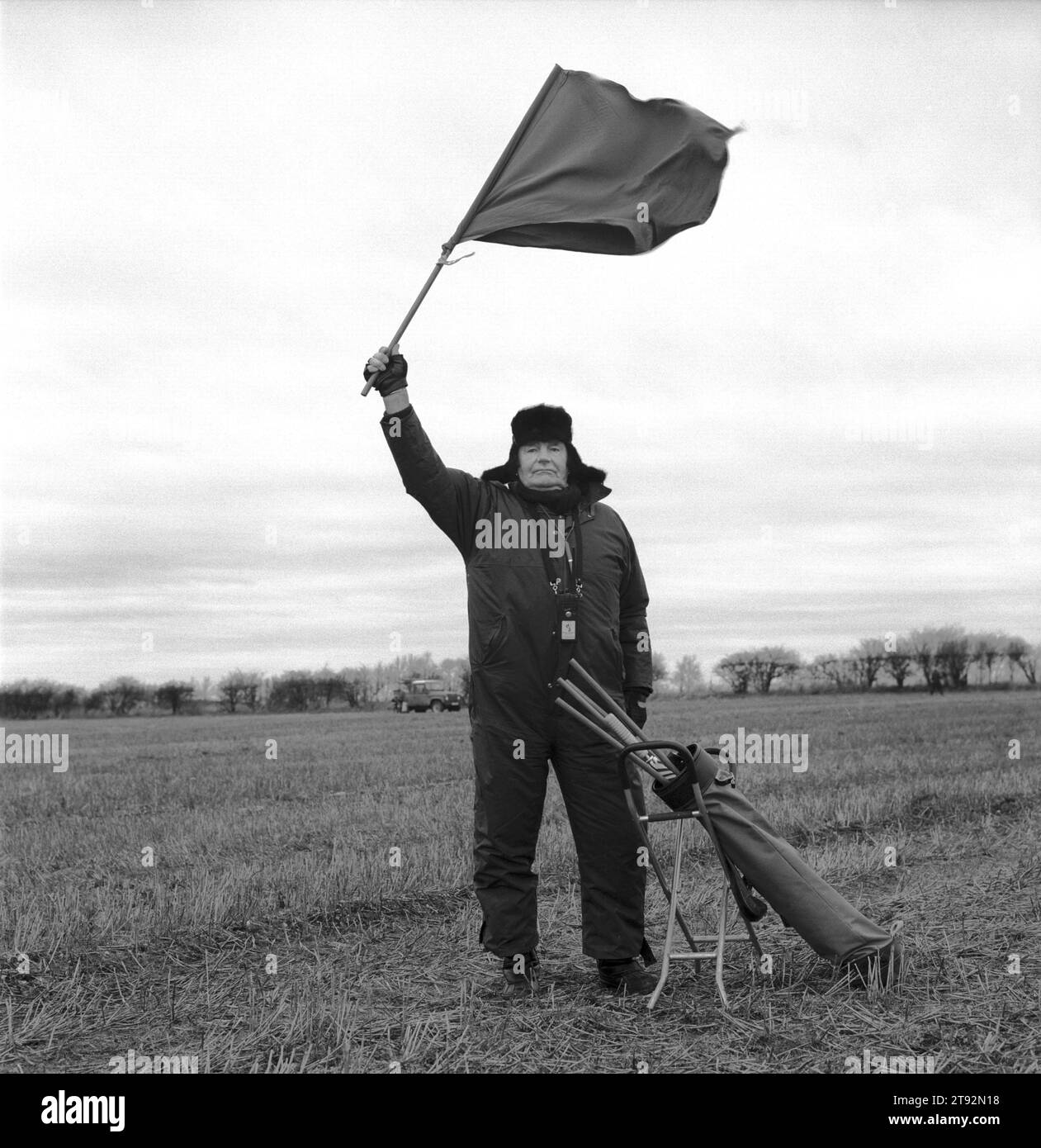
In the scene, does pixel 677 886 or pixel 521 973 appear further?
pixel 521 973

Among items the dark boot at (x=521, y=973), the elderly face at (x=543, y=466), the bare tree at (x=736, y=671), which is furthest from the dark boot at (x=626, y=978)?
the bare tree at (x=736, y=671)

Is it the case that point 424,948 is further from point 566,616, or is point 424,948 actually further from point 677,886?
point 566,616

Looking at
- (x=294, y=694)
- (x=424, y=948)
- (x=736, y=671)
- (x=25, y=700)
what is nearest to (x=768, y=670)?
(x=736, y=671)

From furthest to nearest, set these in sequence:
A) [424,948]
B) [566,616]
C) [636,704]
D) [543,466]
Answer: [424,948]
[636,704]
[543,466]
[566,616]

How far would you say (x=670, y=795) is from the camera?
4.66 m

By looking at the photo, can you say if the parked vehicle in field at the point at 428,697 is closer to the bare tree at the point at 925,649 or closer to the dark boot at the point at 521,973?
the bare tree at the point at 925,649

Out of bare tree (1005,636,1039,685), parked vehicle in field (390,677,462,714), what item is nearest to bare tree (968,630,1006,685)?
bare tree (1005,636,1039,685)

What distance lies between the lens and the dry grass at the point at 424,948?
3900mm

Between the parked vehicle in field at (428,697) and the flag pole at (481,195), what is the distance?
48769 mm

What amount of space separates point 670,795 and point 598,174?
2918 mm


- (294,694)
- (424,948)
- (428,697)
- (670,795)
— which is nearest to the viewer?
(670,795)

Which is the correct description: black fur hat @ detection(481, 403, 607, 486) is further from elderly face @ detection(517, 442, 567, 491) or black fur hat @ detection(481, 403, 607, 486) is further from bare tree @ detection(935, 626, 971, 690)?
bare tree @ detection(935, 626, 971, 690)

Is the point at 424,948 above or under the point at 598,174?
under
